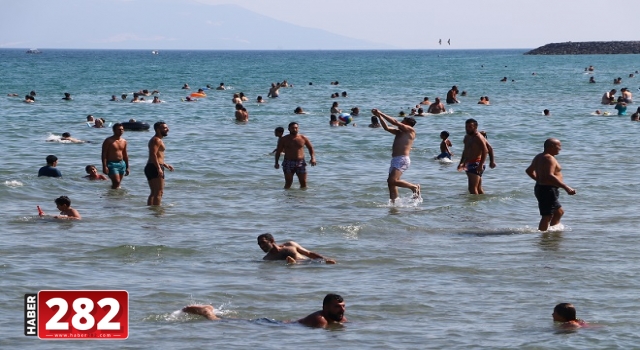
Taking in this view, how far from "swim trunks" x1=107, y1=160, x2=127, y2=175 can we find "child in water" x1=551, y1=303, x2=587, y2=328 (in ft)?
34.3

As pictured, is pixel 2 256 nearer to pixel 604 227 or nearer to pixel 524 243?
pixel 524 243

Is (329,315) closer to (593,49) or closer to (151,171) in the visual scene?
(151,171)

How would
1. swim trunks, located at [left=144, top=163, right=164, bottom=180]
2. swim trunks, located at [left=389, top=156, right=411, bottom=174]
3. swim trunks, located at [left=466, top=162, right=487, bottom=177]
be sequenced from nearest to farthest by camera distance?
swim trunks, located at [left=144, top=163, right=164, bottom=180], swim trunks, located at [left=389, top=156, right=411, bottom=174], swim trunks, located at [left=466, top=162, right=487, bottom=177]

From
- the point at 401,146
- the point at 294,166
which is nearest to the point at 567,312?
the point at 401,146

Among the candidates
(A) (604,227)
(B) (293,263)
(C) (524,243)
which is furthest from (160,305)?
(A) (604,227)

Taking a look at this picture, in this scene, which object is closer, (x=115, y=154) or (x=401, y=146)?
(x=401, y=146)

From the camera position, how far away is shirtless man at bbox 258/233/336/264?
45.0 ft

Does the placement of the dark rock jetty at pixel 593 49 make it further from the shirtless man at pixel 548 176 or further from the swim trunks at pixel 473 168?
the shirtless man at pixel 548 176

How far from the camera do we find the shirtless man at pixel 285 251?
13.7m

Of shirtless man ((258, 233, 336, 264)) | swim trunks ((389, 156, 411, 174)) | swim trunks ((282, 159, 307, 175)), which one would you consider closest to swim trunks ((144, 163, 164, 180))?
swim trunks ((282, 159, 307, 175))

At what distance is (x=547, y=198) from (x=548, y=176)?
0.42 metres

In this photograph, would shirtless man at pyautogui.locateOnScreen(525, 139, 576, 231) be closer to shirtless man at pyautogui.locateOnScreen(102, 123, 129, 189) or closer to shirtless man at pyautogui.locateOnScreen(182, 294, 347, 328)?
shirtless man at pyautogui.locateOnScreen(182, 294, 347, 328)

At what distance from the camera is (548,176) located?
49.4 feet

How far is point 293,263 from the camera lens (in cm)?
1370
